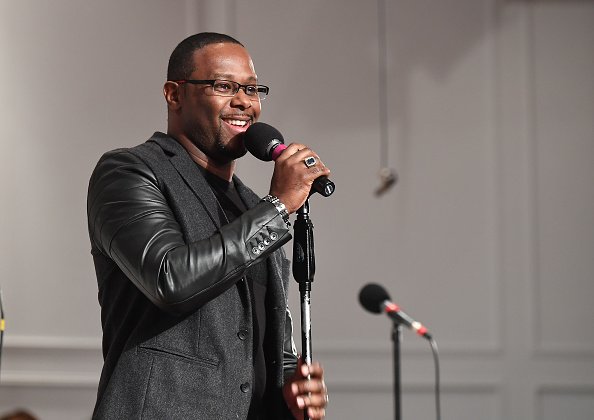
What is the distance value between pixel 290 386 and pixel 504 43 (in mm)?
3047

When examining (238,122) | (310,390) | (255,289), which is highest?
(238,122)

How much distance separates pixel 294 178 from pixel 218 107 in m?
0.34

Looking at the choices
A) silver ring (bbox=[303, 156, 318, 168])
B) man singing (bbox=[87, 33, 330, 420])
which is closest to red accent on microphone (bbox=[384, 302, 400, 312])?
man singing (bbox=[87, 33, 330, 420])

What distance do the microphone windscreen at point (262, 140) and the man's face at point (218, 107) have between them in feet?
0.30

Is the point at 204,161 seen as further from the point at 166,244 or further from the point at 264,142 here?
the point at 166,244

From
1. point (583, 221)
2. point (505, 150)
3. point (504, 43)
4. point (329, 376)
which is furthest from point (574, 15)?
point (329, 376)

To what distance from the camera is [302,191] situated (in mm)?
1571

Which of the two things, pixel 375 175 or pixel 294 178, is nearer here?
Result: pixel 294 178

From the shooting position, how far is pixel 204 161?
1.89 metres

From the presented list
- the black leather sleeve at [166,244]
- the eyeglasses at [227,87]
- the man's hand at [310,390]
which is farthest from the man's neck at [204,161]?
the man's hand at [310,390]

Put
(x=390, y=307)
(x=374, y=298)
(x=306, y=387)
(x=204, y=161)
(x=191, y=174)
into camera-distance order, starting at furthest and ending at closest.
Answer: (x=374, y=298), (x=390, y=307), (x=204, y=161), (x=191, y=174), (x=306, y=387)

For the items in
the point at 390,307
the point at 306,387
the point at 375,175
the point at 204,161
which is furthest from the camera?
the point at 375,175

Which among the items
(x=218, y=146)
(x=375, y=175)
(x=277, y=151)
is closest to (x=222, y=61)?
(x=218, y=146)

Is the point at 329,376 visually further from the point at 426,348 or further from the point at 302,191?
the point at 302,191
